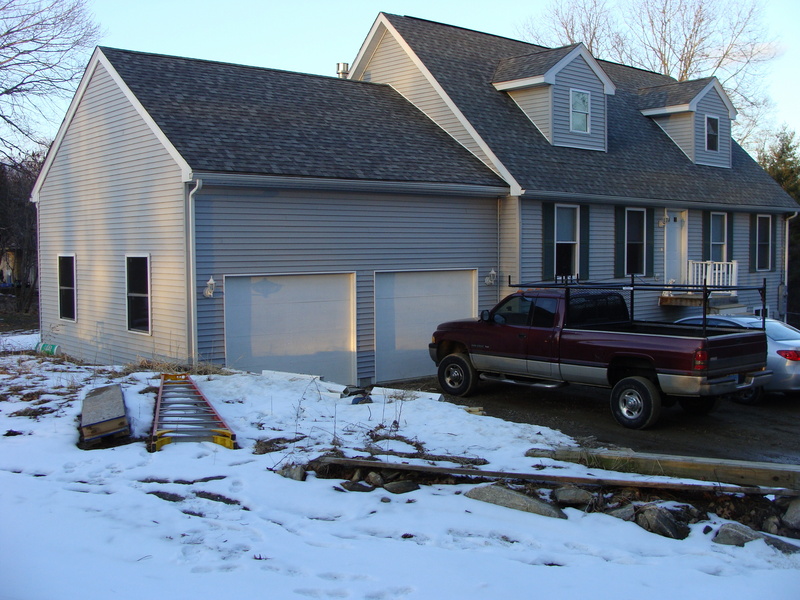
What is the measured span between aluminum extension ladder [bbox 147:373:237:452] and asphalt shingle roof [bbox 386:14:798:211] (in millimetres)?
9214

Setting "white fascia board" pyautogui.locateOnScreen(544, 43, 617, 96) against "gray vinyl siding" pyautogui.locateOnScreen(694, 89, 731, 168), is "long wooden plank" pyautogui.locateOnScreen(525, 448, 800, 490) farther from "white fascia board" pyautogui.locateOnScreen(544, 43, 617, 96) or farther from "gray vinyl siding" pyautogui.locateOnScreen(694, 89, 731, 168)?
"gray vinyl siding" pyautogui.locateOnScreen(694, 89, 731, 168)

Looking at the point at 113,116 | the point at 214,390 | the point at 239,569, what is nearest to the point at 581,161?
the point at 113,116

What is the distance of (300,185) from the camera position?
1362 centimetres

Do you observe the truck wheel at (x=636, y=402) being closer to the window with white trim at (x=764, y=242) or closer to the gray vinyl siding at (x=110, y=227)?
the gray vinyl siding at (x=110, y=227)

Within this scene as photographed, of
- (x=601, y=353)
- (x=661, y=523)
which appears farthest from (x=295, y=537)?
(x=601, y=353)

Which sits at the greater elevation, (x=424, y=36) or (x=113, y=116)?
(x=424, y=36)

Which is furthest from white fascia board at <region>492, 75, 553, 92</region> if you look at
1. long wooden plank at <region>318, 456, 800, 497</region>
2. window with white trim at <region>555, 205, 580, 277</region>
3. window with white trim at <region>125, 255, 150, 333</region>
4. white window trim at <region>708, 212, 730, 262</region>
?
long wooden plank at <region>318, 456, 800, 497</region>

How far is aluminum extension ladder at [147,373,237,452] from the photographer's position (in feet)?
25.1

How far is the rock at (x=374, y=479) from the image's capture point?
6691 mm

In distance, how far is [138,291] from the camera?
47.9 ft

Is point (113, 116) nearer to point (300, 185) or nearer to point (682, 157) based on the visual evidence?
point (300, 185)

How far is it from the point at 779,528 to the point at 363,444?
151 inches

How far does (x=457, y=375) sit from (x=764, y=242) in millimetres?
15997

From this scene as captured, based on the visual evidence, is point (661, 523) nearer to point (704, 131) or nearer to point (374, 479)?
point (374, 479)
